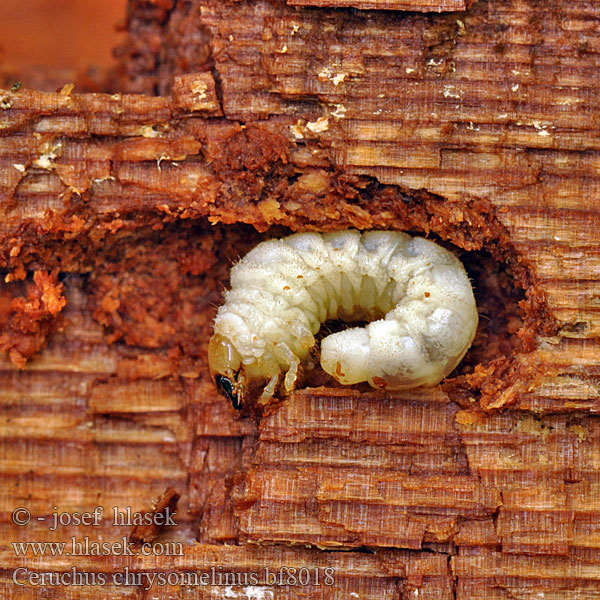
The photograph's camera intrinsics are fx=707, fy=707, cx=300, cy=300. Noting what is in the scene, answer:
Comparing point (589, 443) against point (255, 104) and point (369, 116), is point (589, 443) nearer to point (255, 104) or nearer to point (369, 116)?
point (369, 116)

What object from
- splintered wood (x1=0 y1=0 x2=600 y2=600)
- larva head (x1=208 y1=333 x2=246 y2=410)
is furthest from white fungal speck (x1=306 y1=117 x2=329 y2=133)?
larva head (x1=208 y1=333 x2=246 y2=410)

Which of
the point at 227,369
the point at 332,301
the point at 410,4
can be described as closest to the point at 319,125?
the point at 410,4

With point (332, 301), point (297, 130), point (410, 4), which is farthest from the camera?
point (332, 301)

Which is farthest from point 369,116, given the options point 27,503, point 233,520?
point 27,503

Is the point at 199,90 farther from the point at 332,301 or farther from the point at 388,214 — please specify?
the point at 332,301

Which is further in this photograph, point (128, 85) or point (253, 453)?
point (128, 85)

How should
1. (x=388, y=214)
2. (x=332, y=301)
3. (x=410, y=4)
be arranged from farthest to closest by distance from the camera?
(x=332, y=301) < (x=388, y=214) < (x=410, y=4)
